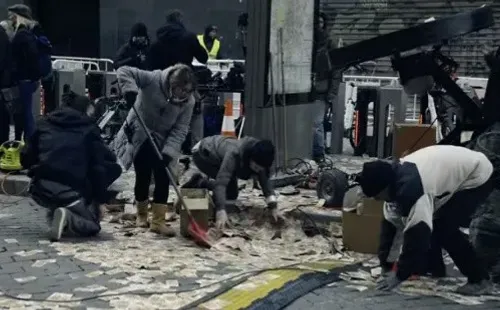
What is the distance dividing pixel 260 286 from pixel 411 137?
398cm

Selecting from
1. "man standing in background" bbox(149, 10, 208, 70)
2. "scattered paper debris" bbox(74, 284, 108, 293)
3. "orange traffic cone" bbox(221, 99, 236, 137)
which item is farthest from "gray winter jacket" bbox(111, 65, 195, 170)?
"orange traffic cone" bbox(221, 99, 236, 137)

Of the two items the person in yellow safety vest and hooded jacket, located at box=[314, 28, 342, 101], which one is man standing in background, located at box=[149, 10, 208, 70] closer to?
hooded jacket, located at box=[314, 28, 342, 101]

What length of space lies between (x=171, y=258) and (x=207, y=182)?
4.99 feet

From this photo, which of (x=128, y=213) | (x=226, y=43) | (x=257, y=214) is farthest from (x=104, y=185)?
(x=226, y=43)

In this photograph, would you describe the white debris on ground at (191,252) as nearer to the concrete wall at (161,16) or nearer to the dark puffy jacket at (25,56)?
the dark puffy jacket at (25,56)

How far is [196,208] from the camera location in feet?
25.4

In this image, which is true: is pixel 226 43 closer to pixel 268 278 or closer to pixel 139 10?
pixel 139 10

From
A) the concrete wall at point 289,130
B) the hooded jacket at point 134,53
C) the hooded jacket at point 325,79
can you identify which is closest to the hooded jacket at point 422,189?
the concrete wall at point 289,130

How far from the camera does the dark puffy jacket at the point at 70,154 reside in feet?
25.4

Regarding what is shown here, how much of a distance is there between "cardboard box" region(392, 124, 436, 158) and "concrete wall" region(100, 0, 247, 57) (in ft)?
37.1

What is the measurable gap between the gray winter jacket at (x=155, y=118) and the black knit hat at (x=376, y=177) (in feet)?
8.30

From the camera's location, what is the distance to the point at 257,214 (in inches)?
335

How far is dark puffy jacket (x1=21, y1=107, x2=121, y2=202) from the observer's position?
Answer: 7.73m

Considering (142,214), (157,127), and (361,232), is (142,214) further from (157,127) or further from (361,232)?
(361,232)
